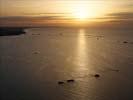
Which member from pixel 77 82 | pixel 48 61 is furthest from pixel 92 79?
pixel 48 61

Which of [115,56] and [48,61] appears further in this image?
[115,56]

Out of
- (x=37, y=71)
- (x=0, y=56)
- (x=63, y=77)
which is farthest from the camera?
(x=0, y=56)

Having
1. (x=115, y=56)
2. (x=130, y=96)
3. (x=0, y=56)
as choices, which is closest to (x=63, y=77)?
(x=130, y=96)

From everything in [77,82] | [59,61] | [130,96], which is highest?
[59,61]

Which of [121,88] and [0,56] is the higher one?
[0,56]

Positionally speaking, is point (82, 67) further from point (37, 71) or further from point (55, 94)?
point (55, 94)

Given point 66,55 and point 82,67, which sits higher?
point 66,55

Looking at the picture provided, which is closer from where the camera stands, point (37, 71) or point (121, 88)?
point (121, 88)

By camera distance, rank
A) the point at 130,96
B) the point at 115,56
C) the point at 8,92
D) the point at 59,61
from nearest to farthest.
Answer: the point at 130,96 < the point at 8,92 < the point at 59,61 < the point at 115,56

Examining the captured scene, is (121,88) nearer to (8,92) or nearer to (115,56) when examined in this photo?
(8,92)
